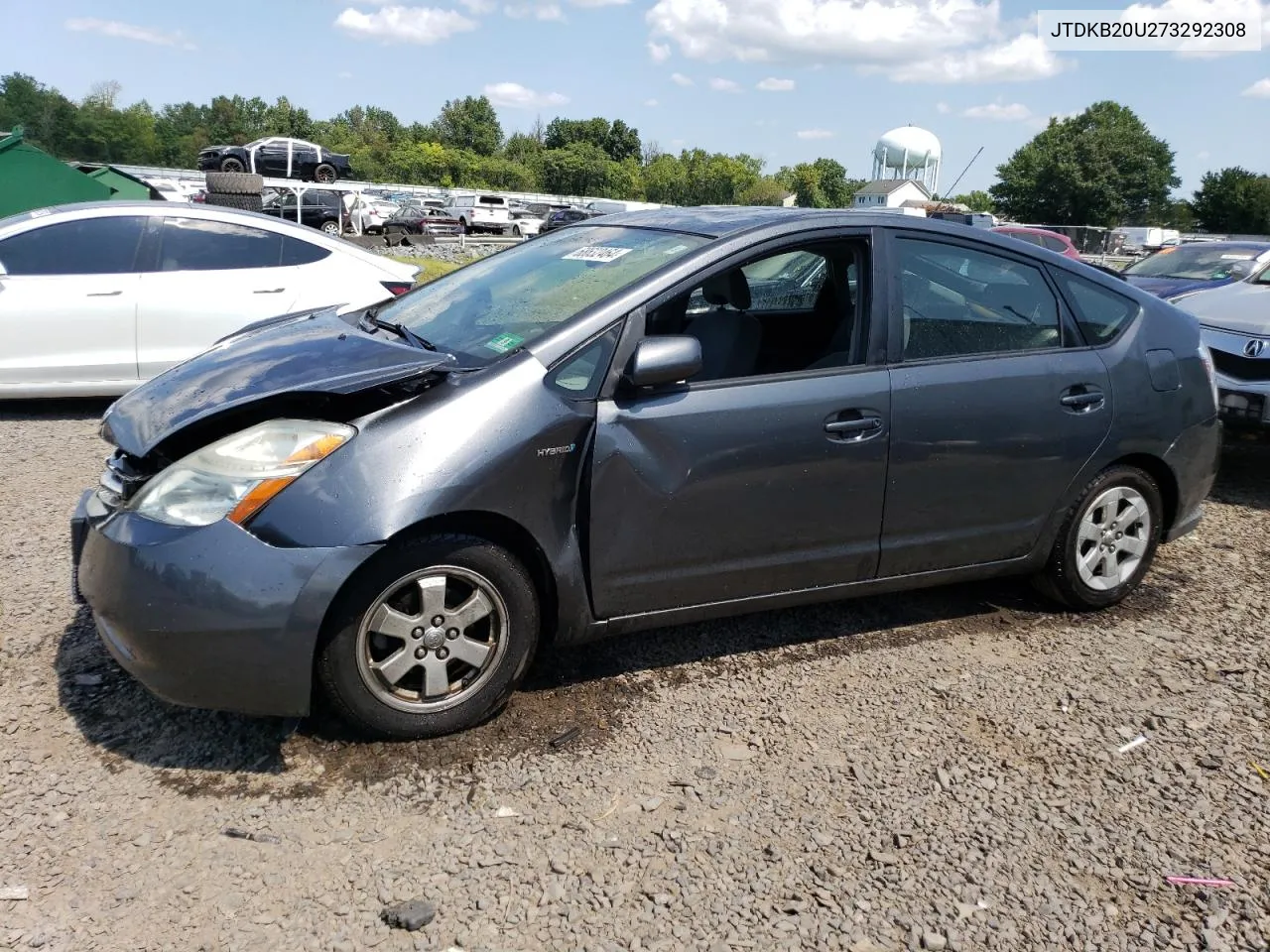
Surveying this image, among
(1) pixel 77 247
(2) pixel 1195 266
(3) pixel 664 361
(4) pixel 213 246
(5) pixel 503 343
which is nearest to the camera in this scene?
(3) pixel 664 361

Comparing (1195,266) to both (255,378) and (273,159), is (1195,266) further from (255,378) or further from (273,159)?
(273,159)

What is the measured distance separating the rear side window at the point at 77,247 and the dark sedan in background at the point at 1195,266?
29.4 feet

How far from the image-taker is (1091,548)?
4.35 meters

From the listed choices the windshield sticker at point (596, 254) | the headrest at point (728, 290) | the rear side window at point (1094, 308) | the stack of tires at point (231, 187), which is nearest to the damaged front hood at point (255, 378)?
the windshield sticker at point (596, 254)

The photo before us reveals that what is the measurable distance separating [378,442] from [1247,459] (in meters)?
7.03

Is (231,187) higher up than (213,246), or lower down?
higher up

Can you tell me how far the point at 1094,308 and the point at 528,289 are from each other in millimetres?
2390

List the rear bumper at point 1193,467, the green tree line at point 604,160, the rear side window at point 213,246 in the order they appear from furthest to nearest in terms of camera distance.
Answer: the green tree line at point 604,160 → the rear side window at point 213,246 → the rear bumper at point 1193,467

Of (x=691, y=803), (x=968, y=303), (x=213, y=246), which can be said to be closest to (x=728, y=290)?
(x=968, y=303)

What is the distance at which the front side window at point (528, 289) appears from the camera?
11.4 feet

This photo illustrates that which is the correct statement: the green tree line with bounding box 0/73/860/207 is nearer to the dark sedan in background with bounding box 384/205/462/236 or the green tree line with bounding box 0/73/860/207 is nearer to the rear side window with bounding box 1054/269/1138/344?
the dark sedan in background with bounding box 384/205/462/236

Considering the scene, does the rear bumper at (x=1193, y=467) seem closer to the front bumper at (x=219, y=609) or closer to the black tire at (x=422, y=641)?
the black tire at (x=422, y=641)

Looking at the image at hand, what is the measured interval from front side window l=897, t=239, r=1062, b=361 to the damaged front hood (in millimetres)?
1818

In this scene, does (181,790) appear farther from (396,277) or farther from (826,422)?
(396,277)
